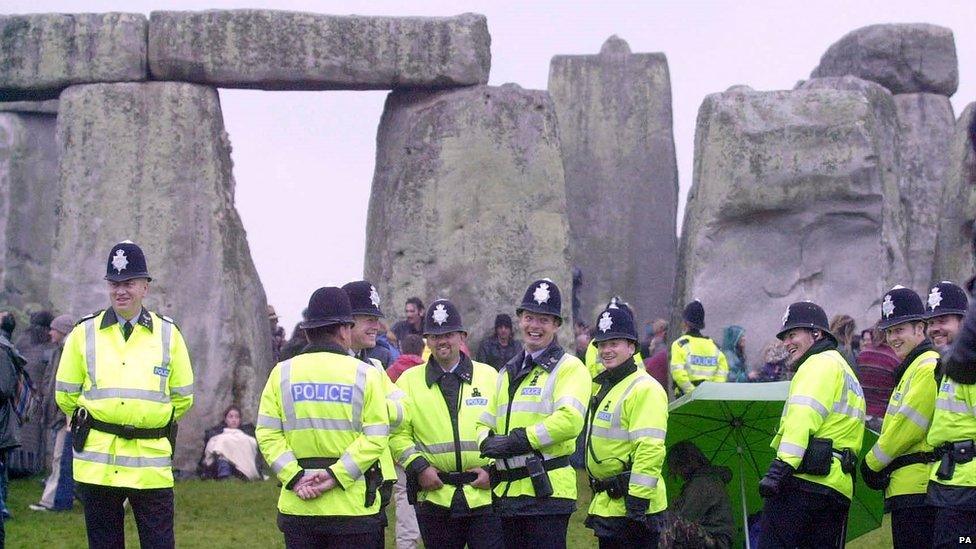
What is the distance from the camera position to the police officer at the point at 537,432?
29.5 feet

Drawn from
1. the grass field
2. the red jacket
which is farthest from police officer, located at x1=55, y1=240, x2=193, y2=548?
the grass field

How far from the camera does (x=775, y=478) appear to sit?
8.96m

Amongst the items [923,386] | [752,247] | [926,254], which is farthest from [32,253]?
[923,386]

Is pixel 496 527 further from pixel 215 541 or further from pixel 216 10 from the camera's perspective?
pixel 216 10

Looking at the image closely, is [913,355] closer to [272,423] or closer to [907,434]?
[907,434]

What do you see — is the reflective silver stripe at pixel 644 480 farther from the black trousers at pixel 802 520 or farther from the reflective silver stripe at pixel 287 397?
the reflective silver stripe at pixel 287 397

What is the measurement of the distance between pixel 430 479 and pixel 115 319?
1919 millimetres

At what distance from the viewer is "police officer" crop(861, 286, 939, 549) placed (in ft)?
29.5

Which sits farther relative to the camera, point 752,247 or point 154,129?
point 752,247

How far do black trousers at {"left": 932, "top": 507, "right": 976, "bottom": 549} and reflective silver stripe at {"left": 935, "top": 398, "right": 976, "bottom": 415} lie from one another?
0.47 m

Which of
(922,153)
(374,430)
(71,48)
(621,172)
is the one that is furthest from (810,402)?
(621,172)

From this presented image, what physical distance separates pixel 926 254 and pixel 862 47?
335 centimetres

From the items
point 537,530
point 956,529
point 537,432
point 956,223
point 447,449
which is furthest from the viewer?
point 956,223

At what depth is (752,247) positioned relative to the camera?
758 inches
